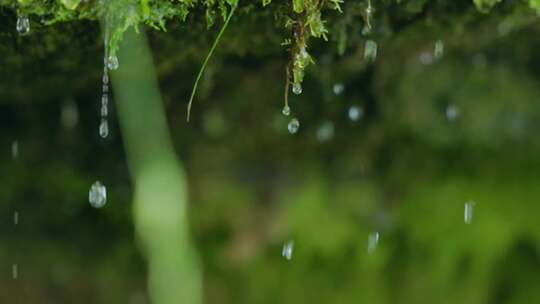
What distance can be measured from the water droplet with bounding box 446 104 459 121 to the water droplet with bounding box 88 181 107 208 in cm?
112

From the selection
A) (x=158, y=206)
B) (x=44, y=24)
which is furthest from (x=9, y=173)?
(x=158, y=206)

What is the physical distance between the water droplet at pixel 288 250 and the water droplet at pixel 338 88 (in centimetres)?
53

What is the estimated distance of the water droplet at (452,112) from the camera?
2.56m

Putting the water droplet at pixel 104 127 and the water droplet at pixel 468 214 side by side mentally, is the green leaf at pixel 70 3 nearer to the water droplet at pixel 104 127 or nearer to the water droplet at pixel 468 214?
the water droplet at pixel 104 127

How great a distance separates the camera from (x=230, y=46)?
180 cm

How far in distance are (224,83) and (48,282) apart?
0.85 meters

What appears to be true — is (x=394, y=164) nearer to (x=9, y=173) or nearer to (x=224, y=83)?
(x=224, y=83)

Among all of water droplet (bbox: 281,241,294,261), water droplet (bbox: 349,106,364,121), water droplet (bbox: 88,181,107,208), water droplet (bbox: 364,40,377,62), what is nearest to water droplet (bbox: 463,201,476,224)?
water droplet (bbox: 349,106,364,121)

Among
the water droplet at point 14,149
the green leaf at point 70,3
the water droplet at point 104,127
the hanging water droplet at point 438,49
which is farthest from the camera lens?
the water droplet at point 14,149

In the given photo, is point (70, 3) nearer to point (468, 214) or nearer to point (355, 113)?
point (355, 113)

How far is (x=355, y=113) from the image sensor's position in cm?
251

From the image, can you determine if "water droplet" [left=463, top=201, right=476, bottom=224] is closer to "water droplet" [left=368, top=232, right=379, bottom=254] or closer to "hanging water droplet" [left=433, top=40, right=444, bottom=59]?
"water droplet" [left=368, top=232, right=379, bottom=254]

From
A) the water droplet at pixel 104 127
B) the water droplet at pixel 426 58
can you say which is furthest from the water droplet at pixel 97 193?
the water droplet at pixel 426 58

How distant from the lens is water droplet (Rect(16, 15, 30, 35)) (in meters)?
1.36
